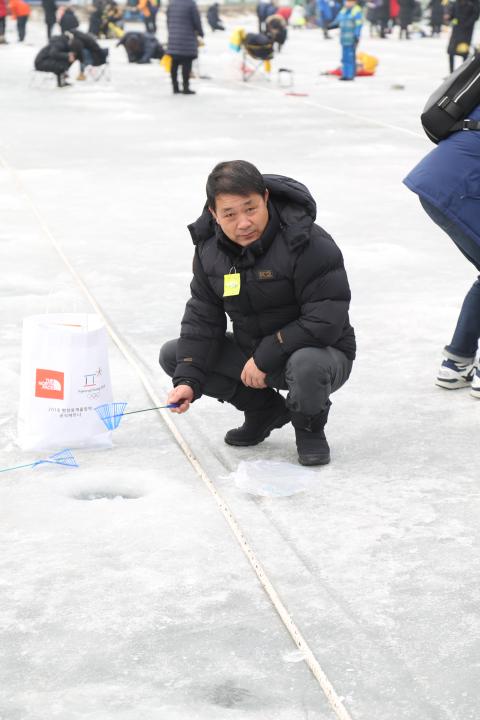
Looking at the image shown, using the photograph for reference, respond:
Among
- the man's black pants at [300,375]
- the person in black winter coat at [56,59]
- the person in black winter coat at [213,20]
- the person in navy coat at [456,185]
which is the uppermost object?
the person in navy coat at [456,185]

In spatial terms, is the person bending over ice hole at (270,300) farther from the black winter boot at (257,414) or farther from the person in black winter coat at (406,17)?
the person in black winter coat at (406,17)

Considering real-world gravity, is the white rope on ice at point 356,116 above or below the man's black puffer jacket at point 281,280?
below

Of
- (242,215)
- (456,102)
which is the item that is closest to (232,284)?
(242,215)

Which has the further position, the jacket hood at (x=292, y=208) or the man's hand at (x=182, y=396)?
the man's hand at (x=182, y=396)

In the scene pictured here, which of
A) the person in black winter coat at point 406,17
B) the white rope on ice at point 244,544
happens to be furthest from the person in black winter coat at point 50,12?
the white rope on ice at point 244,544

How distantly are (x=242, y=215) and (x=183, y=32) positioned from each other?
15.7 metres

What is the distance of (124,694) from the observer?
2795 millimetres

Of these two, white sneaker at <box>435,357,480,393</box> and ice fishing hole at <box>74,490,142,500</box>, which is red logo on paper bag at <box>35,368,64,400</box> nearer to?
ice fishing hole at <box>74,490,142,500</box>

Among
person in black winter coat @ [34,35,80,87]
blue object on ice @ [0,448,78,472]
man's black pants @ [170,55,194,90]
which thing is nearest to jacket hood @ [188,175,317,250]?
blue object on ice @ [0,448,78,472]

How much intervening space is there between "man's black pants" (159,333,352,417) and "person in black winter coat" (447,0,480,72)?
17.5 meters

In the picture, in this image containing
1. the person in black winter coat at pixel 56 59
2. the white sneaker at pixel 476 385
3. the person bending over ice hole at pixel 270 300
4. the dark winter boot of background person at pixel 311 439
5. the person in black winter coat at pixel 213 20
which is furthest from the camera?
the person in black winter coat at pixel 213 20

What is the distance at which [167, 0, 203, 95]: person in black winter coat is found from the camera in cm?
1877

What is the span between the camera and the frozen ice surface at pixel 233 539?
2838mm

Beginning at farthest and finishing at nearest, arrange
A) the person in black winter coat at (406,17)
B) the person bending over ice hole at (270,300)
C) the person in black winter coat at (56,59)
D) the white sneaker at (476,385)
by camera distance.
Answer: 1. the person in black winter coat at (406,17)
2. the person in black winter coat at (56,59)
3. the white sneaker at (476,385)
4. the person bending over ice hole at (270,300)
